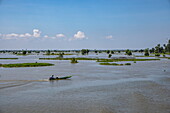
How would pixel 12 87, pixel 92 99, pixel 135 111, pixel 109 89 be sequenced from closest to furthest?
pixel 135 111, pixel 92 99, pixel 109 89, pixel 12 87

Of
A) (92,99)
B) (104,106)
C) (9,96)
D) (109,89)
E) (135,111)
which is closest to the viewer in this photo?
(135,111)

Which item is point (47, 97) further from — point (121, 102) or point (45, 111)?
point (121, 102)

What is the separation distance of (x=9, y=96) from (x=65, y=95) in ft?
17.4

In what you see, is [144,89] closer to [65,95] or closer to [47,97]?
[65,95]

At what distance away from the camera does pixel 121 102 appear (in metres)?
17.0

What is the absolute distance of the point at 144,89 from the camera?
21875mm

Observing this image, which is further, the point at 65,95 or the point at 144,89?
the point at 144,89

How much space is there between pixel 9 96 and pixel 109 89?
10.1 metres

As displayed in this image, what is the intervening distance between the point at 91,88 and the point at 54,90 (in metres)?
4.02

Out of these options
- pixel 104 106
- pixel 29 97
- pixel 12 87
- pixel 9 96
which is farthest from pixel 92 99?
pixel 12 87

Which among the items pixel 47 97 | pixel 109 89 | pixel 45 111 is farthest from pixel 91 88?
pixel 45 111

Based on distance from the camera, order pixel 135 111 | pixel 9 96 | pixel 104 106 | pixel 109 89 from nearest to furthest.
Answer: pixel 135 111 < pixel 104 106 < pixel 9 96 < pixel 109 89

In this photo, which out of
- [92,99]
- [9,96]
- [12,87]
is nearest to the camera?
[92,99]

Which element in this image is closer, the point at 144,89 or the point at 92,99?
the point at 92,99
